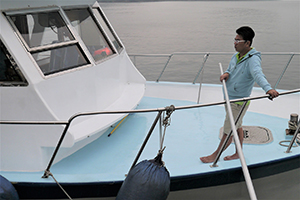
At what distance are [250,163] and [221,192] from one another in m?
0.40

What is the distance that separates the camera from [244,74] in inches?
Result: 113

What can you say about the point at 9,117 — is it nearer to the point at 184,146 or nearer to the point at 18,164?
the point at 18,164

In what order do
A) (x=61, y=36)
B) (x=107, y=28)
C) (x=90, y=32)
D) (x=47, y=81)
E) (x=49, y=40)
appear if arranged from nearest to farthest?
(x=47, y=81) < (x=49, y=40) < (x=61, y=36) < (x=90, y=32) < (x=107, y=28)

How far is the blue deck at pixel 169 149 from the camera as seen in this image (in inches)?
114

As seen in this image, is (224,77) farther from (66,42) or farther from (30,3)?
(30,3)

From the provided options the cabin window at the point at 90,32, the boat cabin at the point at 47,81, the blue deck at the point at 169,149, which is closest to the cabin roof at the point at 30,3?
the boat cabin at the point at 47,81

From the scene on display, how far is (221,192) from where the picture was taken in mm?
3023

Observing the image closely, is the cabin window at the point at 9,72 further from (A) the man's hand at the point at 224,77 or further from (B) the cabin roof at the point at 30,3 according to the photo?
(A) the man's hand at the point at 224,77

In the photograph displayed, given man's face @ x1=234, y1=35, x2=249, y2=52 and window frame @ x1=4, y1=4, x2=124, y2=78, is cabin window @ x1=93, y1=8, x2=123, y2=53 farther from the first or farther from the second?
man's face @ x1=234, y1=35, x2=249, y2=52

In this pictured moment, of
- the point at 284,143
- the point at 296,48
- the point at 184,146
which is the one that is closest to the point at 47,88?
the point at 184,146

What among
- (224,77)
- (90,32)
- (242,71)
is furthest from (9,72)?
(242,71)

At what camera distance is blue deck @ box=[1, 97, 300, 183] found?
289 cm

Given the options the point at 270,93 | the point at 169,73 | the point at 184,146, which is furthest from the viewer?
the point at 169,73

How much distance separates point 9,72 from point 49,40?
670 mm
